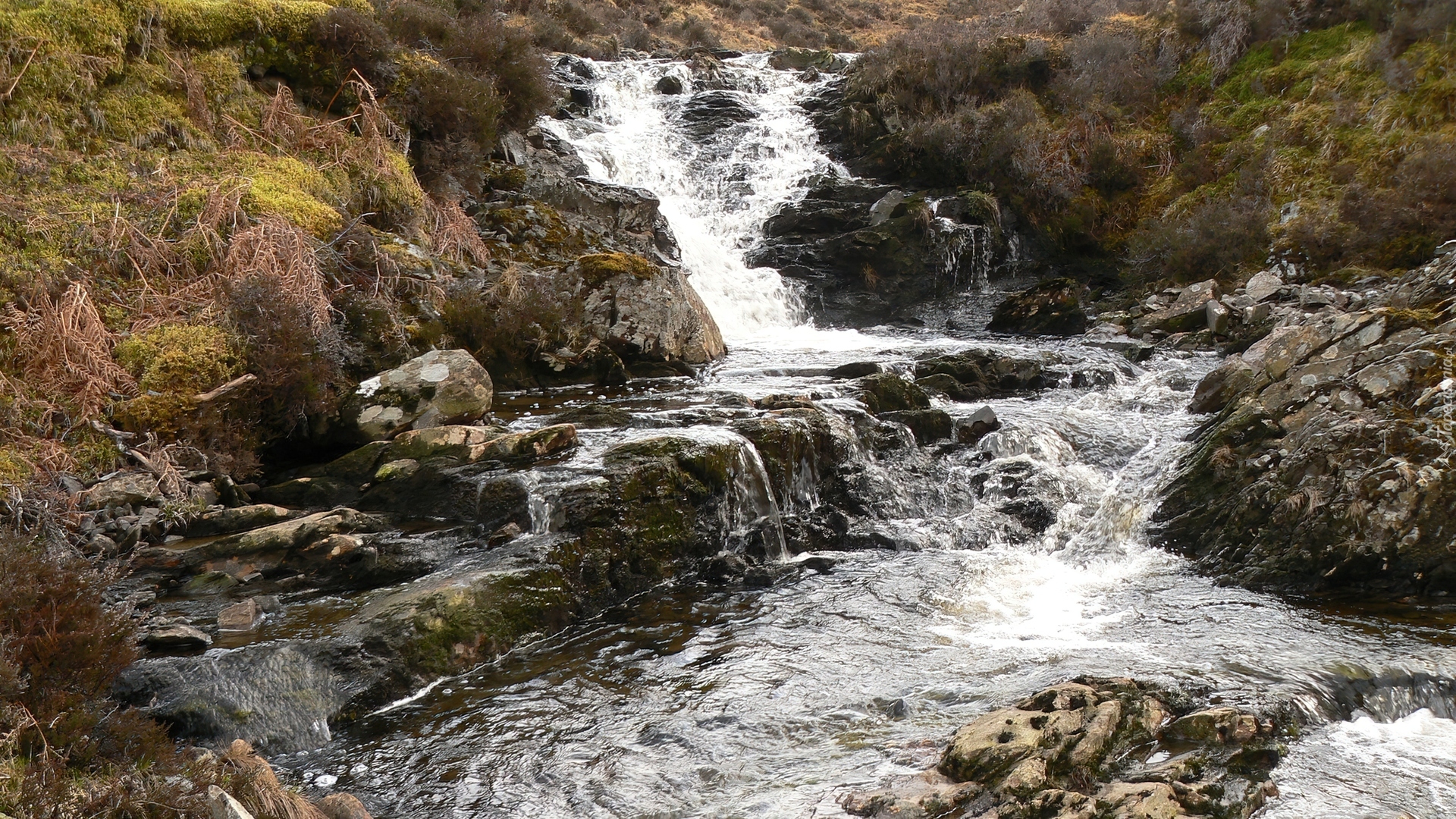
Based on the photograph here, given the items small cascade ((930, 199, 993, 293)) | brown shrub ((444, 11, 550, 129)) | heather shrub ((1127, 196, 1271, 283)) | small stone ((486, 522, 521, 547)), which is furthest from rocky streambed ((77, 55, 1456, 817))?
small cascade ((930, 199, 993, 293))

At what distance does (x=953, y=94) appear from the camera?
21438 millimetres

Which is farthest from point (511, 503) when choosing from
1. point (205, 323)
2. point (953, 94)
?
point (953, 94)

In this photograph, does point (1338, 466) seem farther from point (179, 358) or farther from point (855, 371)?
point (179, 358)

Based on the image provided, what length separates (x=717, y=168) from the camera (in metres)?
20.8

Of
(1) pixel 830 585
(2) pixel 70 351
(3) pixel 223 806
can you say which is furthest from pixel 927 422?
(2) pixel 70 351

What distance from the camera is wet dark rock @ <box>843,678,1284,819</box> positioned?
386 cm

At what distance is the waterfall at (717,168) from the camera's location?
17344 mm

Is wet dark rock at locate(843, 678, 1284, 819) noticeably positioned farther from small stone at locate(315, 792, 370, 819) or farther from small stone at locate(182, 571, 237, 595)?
small stone at locate(182, 571, 237, 595)

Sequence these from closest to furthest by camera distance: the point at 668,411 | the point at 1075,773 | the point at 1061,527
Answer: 1. the point at 1075,773
2. the point at 1061,527
3. the point at 668,411

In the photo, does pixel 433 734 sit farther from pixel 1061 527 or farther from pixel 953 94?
pixel 953 94

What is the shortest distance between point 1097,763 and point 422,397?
22.6 ft

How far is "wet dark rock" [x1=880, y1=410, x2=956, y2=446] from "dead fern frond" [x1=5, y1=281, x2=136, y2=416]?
25.6 ft

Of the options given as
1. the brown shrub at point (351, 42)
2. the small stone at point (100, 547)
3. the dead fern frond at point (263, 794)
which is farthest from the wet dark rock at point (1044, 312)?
the dead fern frond at point (263, 794)

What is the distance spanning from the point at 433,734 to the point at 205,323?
5.04 metres
